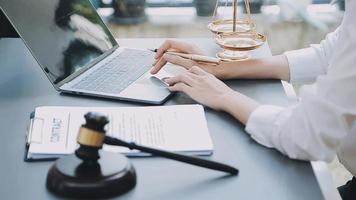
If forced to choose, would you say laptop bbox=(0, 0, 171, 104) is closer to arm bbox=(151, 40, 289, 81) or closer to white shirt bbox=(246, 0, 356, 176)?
arm bbox=(151, 40, 289, 81)

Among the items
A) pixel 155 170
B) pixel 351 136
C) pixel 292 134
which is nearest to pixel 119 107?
pixel 155 170

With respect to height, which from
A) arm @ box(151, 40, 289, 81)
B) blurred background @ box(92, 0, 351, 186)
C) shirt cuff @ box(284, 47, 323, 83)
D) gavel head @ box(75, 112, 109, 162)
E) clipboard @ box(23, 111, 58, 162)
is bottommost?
blurred background @ box(92, 0, 351, 186)

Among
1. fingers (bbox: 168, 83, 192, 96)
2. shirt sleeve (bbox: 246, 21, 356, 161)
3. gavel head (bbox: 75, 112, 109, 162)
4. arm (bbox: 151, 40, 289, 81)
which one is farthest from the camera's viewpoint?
arm (bbox: 151, 40, 289, 81)

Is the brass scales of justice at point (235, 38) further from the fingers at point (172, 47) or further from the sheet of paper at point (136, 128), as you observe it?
the sheet of paper at point (136, 128)

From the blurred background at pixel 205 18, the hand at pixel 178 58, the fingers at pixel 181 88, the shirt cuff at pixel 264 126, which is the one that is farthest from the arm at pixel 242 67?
the blurred background at pixel 205 18

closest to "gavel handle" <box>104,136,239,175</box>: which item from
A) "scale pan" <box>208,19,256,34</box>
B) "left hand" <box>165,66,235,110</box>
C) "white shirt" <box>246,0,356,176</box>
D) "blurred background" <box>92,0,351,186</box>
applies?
"white shirt" <box>246,0,356,176</box>

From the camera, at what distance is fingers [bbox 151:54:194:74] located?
1.23 m

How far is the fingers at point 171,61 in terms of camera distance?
123 centimetres

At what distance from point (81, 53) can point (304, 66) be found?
1.83 feet

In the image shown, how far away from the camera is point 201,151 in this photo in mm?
888

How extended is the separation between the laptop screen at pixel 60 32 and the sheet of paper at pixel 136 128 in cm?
18

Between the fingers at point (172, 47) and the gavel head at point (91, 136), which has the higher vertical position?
the gavel head at point (91, 136)

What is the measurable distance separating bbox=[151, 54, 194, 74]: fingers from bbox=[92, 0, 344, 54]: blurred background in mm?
954

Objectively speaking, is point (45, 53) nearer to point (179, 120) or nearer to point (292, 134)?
point (179, 120)
